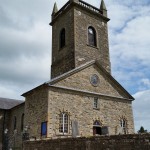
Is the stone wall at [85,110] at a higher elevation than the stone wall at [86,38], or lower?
lower

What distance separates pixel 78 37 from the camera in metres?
27.2

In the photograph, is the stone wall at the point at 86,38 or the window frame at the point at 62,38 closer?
the stone wall at the point at 86,38

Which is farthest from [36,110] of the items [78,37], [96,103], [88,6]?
[88,6]

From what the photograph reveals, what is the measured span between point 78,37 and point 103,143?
17.7 meters

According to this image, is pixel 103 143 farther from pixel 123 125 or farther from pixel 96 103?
pixel 123 125

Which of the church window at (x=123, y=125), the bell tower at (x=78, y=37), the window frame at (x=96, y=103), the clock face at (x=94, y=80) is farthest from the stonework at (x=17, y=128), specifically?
the church window at (x=123, y=125)

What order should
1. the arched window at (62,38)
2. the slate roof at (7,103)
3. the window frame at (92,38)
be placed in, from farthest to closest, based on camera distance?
the slate roof at (7,103) < the arched window at (62,38) < the window frame at (92,38)

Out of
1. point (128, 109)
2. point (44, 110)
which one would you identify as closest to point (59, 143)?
point (44, 110)

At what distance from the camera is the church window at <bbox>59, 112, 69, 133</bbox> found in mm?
20625

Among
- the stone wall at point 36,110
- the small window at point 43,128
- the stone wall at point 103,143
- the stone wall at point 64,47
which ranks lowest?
the stone wall at point 103,143

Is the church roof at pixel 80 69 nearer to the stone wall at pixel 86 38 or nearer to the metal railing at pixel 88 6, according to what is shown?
the stone wall at pixel 86 38

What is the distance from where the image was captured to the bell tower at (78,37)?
2681cm

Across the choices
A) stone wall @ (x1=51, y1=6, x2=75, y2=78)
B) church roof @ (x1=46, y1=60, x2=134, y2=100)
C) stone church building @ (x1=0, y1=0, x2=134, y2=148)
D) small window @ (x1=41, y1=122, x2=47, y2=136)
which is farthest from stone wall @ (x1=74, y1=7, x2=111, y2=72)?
small window @ (x1=41, y1=122, x2=47, y2=136)

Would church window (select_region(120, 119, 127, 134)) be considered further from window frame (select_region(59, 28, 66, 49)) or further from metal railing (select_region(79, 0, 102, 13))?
metal railing (select_region(79, 0, 102, 13))
